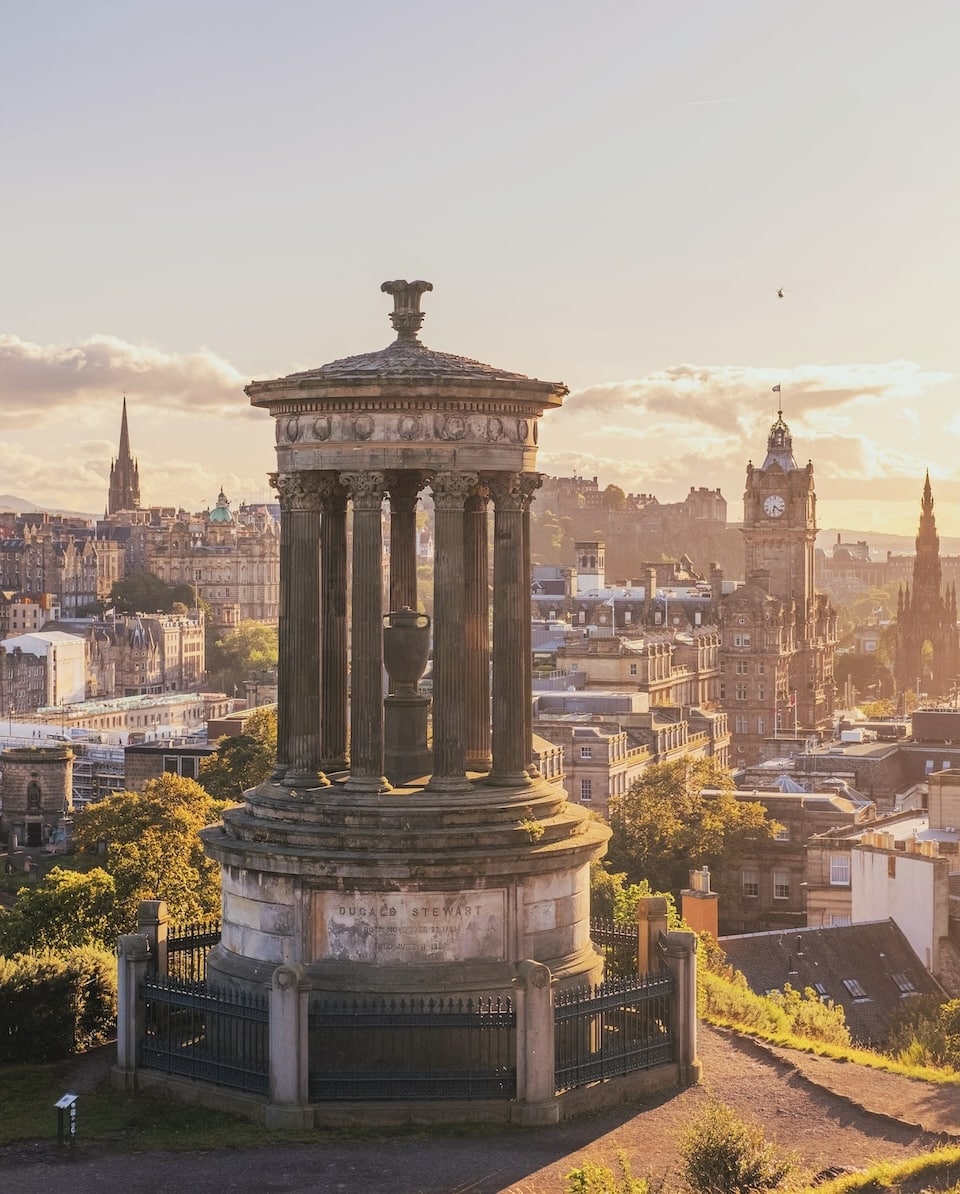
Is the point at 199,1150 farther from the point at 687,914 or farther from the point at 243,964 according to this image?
the point at 687,914

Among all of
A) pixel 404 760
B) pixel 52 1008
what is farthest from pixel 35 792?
pixel 404 760

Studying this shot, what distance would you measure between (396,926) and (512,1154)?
3.84m

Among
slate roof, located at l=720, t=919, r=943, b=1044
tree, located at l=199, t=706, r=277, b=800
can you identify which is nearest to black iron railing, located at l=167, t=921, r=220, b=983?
slate roof, located at l=720, t=919, r=943, b=1044

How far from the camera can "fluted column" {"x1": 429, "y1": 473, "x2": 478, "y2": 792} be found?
30.6 meters

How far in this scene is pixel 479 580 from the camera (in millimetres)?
33219

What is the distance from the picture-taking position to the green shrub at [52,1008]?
32.0m

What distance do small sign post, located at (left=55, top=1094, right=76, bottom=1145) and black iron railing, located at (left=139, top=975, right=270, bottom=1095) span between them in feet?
6.88

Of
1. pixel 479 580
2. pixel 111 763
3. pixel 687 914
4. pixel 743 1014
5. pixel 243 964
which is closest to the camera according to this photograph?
pixel 243 964

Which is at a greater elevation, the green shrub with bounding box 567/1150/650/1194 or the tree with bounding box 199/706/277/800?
the green shrub with bounding box 567/1150/650/1194

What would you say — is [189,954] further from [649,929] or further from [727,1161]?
[727,1161]

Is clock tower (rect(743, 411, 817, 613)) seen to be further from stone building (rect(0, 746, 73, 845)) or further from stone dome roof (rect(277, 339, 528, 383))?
stone dome roof (rect(277, 339, 528, 383))

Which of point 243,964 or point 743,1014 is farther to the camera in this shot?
point 743,1014

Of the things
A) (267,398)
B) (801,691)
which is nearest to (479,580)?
(267,398)

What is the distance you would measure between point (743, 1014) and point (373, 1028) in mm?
10231
